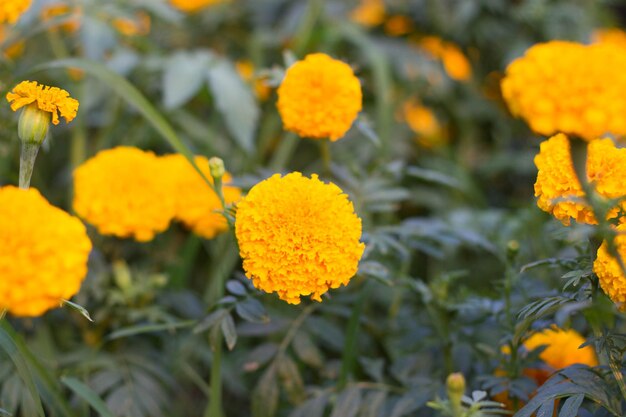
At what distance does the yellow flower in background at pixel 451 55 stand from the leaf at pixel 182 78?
769 millimetres

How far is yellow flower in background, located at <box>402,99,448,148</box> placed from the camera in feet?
6.91

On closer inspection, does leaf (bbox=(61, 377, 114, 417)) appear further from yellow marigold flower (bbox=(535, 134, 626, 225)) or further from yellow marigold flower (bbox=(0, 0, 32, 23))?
yellow marigold flower (bbox=(535, 134, 626, 225))

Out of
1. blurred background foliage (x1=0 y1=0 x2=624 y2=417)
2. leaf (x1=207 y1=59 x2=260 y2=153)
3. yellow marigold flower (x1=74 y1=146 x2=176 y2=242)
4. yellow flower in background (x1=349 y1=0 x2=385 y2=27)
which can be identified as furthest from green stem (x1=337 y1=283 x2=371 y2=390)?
yellow flower in background (x1=349 y1=0 x2=385 y2=27)

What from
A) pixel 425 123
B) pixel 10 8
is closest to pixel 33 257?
pixel 10 8

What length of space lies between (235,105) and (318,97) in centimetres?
55

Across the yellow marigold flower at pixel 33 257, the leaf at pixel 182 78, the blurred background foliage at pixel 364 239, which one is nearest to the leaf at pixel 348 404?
the blurred background foliage at pixel 364 239

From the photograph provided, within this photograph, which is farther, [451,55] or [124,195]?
[451,55]

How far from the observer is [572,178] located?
33.2 inches

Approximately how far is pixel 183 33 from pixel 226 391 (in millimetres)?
1102

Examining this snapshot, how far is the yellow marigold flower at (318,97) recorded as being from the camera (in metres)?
1.01

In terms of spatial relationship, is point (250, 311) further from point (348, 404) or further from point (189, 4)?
point (189, 4)

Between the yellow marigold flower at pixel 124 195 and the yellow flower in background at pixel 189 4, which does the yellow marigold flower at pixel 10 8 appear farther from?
the yellow flower in background at pixel 189 4

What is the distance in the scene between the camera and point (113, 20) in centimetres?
179

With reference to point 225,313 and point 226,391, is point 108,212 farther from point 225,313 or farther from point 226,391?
point 226,391
